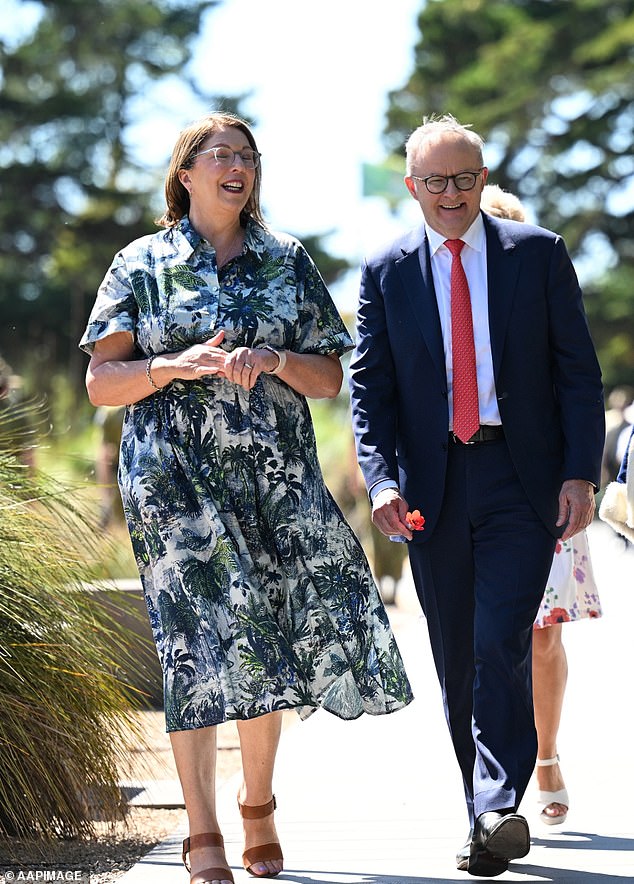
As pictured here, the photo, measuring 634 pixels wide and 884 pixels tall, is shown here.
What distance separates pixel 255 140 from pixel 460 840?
2357 millimetres

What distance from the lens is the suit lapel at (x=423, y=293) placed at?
4422mm

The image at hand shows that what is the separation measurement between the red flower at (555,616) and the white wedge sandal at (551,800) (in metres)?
0.47

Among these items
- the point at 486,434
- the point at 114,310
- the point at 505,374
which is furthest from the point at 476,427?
the point at 114,310

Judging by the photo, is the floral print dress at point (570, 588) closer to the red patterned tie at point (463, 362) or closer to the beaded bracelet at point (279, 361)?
the red patterned tie at point (463, 362)

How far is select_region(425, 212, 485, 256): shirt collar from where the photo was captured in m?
4.50

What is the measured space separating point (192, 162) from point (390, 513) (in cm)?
127

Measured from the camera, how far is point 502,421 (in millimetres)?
4332

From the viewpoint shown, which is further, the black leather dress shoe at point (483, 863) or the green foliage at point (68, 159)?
the green foliage at point (68, 159)

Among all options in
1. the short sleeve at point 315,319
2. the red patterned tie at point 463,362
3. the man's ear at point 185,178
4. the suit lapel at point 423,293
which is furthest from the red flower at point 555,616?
the man's ear at point 185,178

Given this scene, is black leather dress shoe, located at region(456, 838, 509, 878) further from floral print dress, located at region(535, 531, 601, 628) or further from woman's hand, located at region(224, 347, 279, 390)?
woman's hand, located at region(224, 347, 279, 390)

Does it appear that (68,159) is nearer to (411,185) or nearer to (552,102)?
(552,102)

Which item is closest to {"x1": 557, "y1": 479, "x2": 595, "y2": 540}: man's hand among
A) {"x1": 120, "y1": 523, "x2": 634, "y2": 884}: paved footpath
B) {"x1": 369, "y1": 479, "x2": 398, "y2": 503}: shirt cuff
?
{"x1": 369, "y1": 479, "x2": 398, "y2": 503}: shirt cuff

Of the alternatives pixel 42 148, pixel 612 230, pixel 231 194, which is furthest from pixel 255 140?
pixel 612 230

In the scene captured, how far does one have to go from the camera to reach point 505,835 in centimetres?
398
